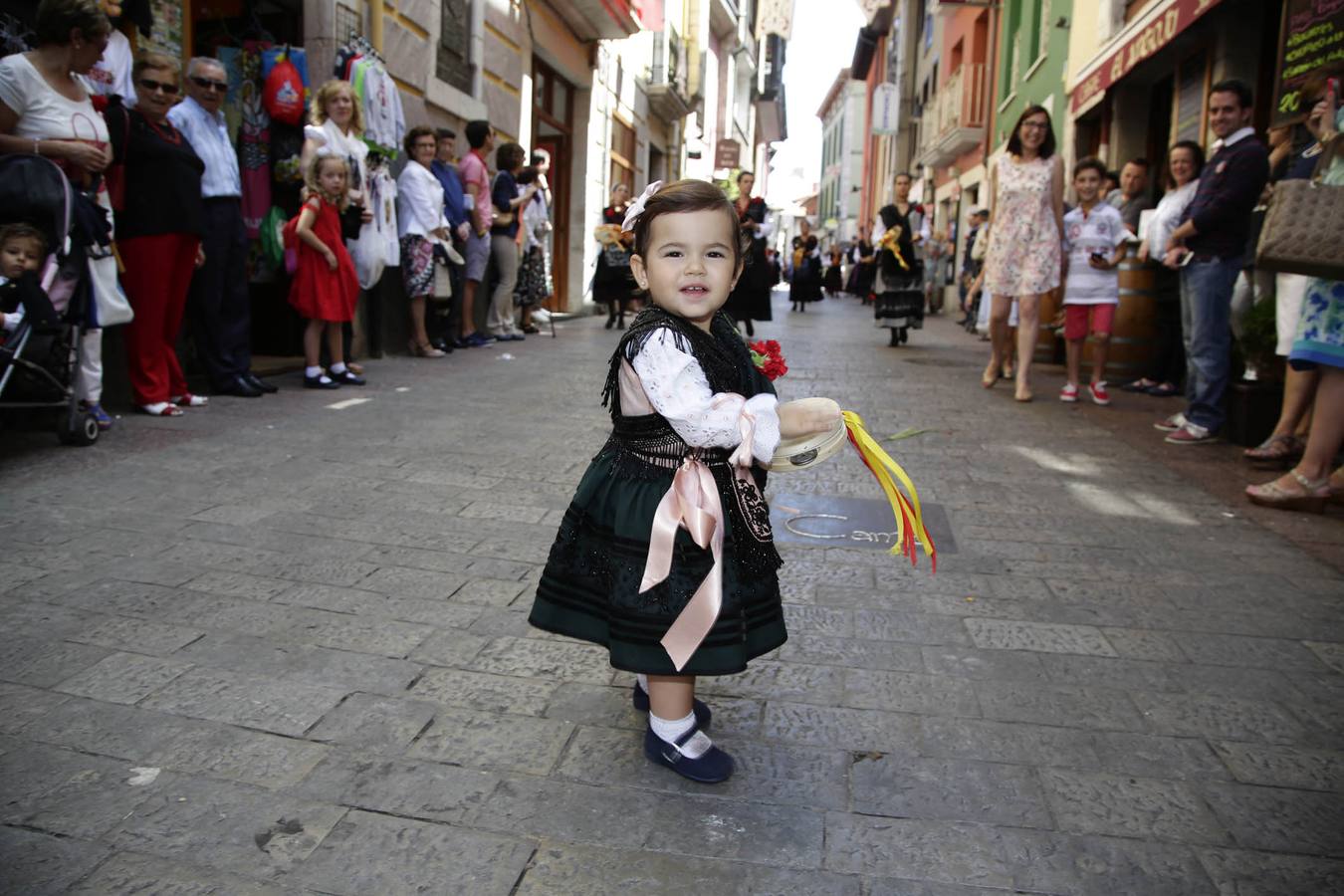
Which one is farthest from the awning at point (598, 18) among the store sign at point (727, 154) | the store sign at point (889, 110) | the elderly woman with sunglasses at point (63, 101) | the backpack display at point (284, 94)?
the store sign at point (889, 110)

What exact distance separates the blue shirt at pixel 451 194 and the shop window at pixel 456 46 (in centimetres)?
133

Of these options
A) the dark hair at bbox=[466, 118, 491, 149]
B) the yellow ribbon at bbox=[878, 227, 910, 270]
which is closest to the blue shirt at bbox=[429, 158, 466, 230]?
the dark hair at bbox=[466, 118, 491, 149]

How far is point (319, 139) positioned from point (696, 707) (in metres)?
5.88

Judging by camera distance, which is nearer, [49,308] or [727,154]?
[49,308]

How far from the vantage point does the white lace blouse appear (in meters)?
2.08

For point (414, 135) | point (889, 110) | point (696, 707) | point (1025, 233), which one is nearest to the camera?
point (696, 707)

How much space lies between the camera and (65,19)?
16.1ft

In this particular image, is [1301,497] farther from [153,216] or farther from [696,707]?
[153,216]

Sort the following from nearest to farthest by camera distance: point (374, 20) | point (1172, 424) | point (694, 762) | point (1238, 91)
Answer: point (694, 762)
point (1238, 91)
point (1172, 424)
point (374, 20)

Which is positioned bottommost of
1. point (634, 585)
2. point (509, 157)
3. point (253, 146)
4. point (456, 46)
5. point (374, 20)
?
point (634, 585)

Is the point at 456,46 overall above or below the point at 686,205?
above

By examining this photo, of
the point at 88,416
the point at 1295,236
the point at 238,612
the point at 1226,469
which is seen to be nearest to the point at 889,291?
the point at 1226,469

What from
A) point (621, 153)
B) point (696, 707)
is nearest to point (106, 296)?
point (696, 707)

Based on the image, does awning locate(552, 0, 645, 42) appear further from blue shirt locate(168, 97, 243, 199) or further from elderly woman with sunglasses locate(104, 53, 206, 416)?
elderly woman with sunglasses locate(104, 53, 206, 416)
